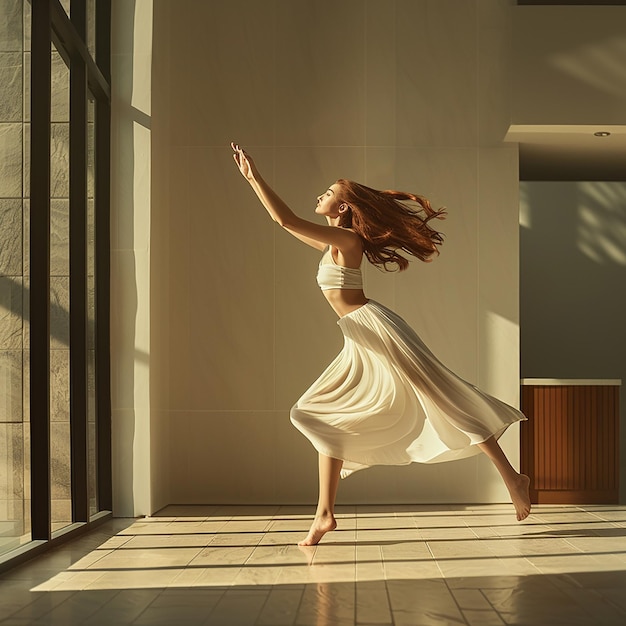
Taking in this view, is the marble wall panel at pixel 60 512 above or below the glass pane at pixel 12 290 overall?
below

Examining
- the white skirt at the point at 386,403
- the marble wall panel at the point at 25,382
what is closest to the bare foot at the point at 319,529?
the white skirt at the point at 386,403

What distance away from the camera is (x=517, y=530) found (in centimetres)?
467

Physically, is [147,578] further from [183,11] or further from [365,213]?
[183,11]

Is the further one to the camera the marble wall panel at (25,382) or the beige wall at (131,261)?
the beige wall at (131,261)

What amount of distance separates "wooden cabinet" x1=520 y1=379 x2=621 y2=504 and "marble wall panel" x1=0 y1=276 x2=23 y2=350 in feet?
10.8

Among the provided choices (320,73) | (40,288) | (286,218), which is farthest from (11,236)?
(320,73)

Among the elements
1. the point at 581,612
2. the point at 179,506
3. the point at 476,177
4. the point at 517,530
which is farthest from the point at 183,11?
the point at 581,612

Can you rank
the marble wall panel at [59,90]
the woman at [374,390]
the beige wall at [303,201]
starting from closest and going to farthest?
the woman at [374,390] → the marble wall panel at [59,90] → the beige wall at [303,201]

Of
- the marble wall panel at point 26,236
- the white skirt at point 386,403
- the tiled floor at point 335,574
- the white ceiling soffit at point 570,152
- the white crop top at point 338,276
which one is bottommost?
the tiled floor at point 335,574

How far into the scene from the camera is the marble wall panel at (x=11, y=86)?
3.65 m

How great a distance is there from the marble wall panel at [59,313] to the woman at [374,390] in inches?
42.5

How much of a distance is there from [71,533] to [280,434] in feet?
5.96

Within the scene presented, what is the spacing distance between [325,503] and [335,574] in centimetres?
80

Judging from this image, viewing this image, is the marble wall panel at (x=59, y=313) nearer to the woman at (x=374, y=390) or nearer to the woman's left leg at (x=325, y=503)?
the woman at (x=374, y=390)
